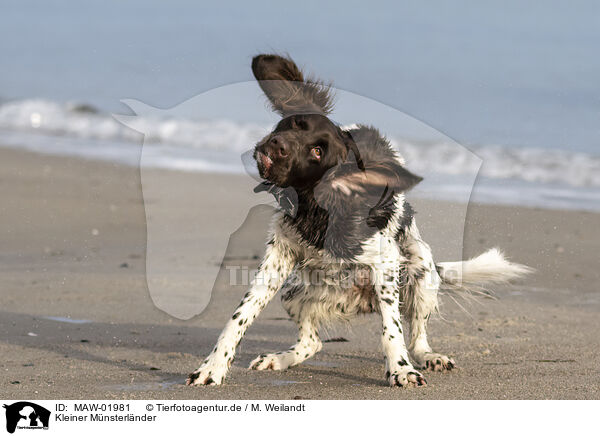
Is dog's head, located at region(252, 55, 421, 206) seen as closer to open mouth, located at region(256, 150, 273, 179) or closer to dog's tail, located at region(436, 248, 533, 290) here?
open mouth, located at region(256, 150, 273, 179)

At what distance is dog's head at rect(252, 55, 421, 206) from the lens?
15.0 ft

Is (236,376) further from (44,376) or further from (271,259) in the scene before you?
(44,376)

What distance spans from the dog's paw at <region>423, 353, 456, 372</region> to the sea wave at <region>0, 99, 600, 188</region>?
209cm

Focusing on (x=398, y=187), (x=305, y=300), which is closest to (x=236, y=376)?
(x=305, y=300)

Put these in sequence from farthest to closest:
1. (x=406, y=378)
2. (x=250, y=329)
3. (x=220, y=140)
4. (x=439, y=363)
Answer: (x=220, y=140) < (x=250, y=329) < (x=439, y=363) < (x=406, y=378)

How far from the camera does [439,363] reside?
5184 mm

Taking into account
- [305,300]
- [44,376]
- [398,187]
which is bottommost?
[44,376]

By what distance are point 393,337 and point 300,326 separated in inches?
29.1

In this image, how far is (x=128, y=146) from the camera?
61.5ft

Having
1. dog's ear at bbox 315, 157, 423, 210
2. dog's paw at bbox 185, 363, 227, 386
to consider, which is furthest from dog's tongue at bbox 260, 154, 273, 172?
dog's paw at bbox 185, 363, 227, 386
